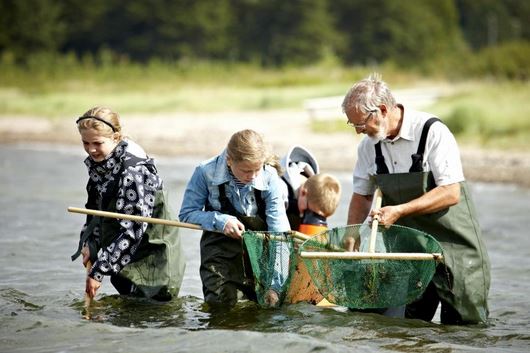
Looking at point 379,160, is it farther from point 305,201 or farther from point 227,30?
point 227,30

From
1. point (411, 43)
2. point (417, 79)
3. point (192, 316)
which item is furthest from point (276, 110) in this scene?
point (411, 43)

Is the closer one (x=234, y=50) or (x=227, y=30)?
(x=234, y=50)

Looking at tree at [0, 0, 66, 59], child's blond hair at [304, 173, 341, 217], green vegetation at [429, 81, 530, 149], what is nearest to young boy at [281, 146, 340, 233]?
child's blond hair at [304, 173, 341, 217]

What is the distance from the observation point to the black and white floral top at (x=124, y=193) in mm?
6059

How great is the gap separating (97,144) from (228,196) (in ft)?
2.77

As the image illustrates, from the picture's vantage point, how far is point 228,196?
5957 mm

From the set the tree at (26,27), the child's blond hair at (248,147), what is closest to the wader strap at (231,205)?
the child's blond hair at (248,147)

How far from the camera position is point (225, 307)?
6.36 metres

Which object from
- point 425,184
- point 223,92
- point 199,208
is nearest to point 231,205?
point 199,208

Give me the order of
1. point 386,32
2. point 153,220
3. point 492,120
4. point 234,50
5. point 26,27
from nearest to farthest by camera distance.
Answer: point 153,220 → point 492,120 → point 26,27 → point 234,50 → point 386,32

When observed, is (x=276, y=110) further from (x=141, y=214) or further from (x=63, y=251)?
(x=141, y=214)

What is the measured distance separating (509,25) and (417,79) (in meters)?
36.3

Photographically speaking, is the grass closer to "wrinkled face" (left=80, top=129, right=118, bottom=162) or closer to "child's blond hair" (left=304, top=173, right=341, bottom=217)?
"child's blond hair" (left=304, top=173, right=341, bottom=217)

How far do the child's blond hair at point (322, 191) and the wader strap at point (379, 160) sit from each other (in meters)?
0.50
